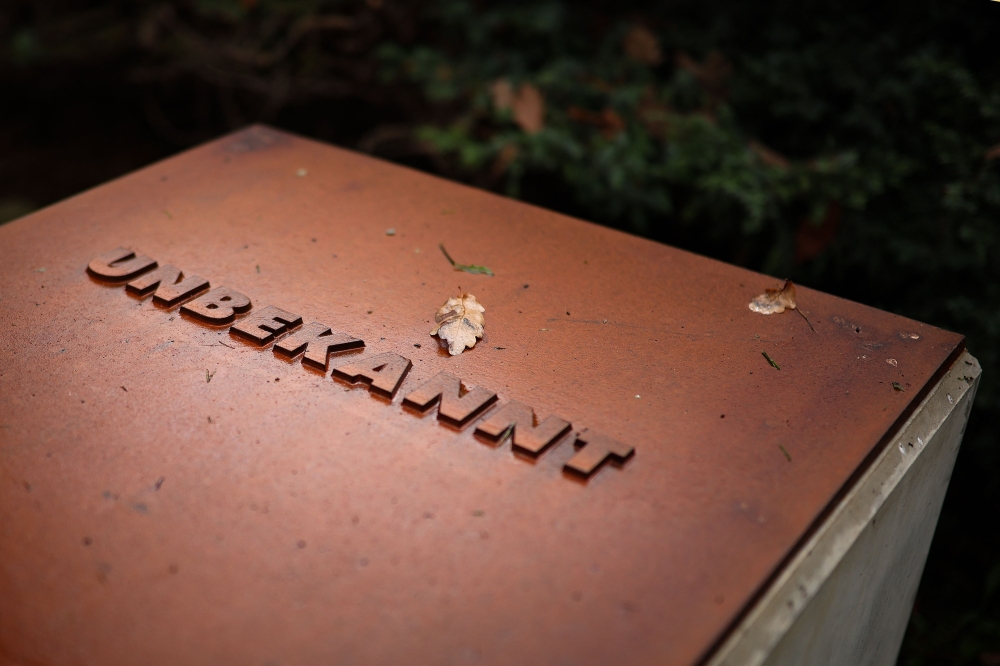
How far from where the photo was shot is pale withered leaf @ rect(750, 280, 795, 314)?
1418 millimetres

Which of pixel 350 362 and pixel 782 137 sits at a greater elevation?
pixel 782 137

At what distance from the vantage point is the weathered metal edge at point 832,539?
2.96 ft

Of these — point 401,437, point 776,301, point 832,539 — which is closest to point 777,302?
point 776,301

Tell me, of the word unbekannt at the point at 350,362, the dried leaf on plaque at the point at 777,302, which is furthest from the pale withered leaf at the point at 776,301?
the word unbekannt at the point at 350,362

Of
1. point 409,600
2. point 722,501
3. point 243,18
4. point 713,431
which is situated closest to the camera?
point 409,600

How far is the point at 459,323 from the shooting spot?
52.1 inches

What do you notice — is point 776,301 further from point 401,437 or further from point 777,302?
point 401,437

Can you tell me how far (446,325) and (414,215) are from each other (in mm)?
437

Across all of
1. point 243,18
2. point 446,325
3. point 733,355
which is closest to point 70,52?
point 243,18

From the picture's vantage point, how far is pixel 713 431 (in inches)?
45.3

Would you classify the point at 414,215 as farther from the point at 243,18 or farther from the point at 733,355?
the point at 243,18

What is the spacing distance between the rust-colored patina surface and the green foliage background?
801mm

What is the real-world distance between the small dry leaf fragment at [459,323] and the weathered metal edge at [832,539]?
574mm

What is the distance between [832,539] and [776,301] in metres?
0.50
